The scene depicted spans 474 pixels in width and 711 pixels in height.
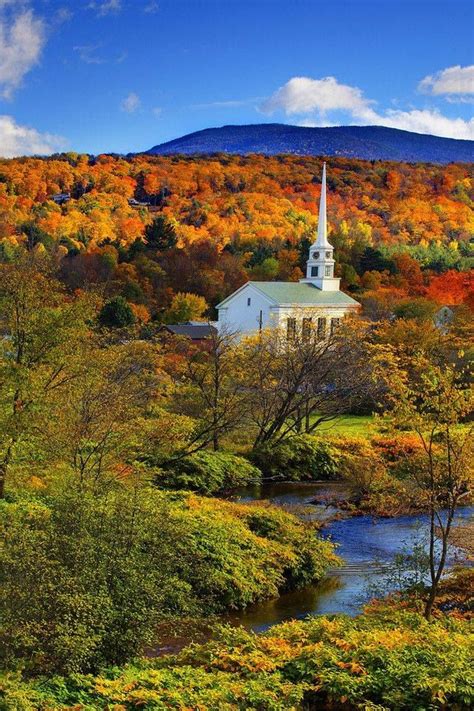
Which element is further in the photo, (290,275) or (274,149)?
(274,149)

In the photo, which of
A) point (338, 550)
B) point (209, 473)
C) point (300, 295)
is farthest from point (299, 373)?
point (300, 295)

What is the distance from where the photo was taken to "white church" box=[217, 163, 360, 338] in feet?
189

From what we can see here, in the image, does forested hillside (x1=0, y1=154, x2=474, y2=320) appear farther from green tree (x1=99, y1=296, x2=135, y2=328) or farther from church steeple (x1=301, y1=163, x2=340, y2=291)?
green tree (x1=99, y1=296, x2=135, y2=328)

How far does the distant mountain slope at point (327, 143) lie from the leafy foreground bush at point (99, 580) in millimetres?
106217

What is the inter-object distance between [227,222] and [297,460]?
62365 mm

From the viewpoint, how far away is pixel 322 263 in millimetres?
63000

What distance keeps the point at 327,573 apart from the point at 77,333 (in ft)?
27.3

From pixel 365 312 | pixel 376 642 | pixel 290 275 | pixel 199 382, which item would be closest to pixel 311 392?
pixel 199 382

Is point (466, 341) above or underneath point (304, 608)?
above

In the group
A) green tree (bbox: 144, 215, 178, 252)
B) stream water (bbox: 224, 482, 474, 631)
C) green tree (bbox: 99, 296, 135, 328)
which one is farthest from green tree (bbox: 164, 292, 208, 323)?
stream water (bbox: 224, 482, 474, 631)

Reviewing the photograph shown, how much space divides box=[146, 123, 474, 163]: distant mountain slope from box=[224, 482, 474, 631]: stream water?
3766 inches

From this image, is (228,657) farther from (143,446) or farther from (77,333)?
(143,446)

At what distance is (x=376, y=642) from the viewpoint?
35.9 feet

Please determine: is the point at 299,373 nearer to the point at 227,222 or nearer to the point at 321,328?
the point at 321,328
